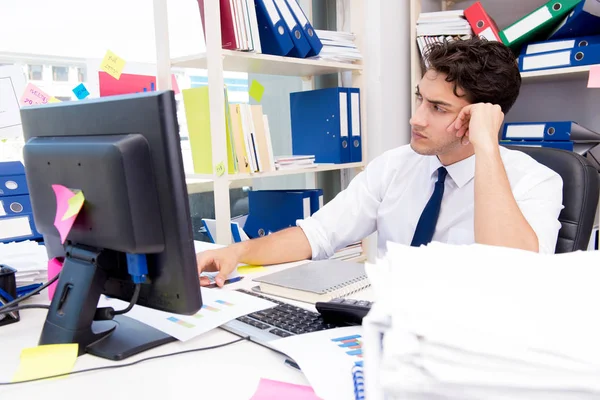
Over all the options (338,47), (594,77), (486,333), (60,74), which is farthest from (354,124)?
(486,333)

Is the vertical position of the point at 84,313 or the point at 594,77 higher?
the point at 594,77

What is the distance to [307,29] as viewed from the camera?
6.89 feet

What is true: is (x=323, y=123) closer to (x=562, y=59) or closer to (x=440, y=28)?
(x=440, y=28)

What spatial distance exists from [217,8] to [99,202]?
118cm

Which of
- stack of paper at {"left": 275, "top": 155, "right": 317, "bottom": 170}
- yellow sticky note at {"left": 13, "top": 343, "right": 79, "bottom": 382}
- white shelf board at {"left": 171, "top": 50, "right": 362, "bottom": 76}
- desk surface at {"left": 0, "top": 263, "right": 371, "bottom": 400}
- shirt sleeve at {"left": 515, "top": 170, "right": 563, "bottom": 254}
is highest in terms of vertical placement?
white shelf board at {"left": 171, "top": 50, "right": 362, "bottom": 76}

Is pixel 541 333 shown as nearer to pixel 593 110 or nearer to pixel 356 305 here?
pixel 356 305

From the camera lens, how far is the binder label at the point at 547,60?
6.79 feet

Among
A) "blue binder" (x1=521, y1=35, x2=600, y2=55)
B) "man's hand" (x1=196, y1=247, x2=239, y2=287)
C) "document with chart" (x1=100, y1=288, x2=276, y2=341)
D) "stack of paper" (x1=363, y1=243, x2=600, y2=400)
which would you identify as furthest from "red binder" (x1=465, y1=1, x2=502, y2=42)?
"stack of paper" (x1=363, y1=243, x2=600, y2=400)

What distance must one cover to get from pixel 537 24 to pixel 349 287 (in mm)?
1645

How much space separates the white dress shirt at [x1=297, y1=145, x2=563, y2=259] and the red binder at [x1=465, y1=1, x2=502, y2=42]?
0.95 meters

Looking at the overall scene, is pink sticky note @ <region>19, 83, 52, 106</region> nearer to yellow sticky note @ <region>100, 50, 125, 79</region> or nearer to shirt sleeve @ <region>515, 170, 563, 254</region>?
yellow sticky note @ <region>100, 50, 125, 79</region>

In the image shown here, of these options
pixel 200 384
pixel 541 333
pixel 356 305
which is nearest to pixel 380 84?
pixel 356 305

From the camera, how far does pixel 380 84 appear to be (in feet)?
8.05

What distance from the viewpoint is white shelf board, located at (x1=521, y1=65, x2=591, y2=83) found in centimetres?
204
